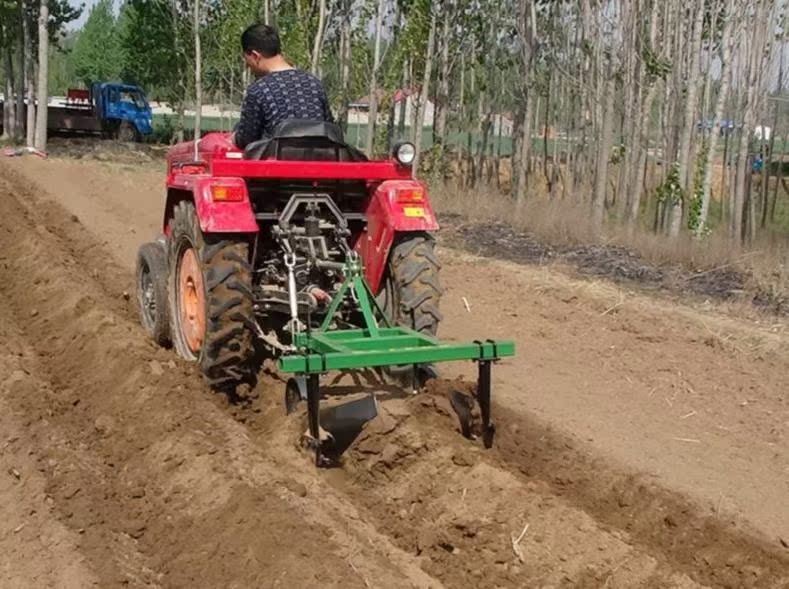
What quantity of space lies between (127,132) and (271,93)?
3124 cm

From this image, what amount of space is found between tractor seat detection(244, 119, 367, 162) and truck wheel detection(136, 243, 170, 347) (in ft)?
4.32

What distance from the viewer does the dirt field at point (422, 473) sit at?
13.4 feet

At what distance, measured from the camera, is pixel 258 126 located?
6.14m

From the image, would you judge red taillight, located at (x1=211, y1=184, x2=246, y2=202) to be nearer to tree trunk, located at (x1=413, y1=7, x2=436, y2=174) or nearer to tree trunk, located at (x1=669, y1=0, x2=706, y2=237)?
tree trunk, located at (x1=669, y1=0, x2=706, y2=237)

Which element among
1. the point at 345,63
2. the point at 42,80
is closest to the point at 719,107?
the point at 345,63

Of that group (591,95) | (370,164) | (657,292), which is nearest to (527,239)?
(657,292)

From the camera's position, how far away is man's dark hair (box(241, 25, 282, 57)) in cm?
608

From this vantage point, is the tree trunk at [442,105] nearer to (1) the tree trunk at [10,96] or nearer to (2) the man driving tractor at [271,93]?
(2) the man driving tractor at [271,93]

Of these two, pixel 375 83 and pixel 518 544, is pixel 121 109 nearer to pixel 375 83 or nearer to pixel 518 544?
pixel 375 83

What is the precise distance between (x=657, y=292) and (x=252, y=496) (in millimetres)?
→ 5593

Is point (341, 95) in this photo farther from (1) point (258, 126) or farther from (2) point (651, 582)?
(2) point (651, 582)

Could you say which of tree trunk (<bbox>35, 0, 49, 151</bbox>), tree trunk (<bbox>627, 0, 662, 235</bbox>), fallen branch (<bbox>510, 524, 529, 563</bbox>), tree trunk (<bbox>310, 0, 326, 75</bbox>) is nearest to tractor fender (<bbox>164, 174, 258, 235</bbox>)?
fallen branch (<bbox>510, 524, 529, 563</bbox>)

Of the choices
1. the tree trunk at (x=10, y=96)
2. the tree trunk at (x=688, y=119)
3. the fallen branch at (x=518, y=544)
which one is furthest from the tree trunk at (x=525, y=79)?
the tree trunk at (x=10, y=96)

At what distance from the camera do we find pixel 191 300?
20.7 feet
